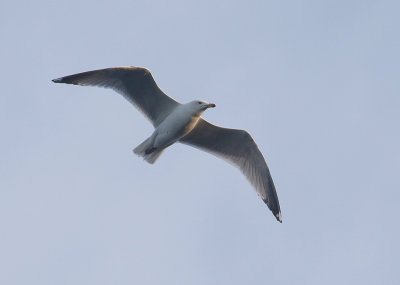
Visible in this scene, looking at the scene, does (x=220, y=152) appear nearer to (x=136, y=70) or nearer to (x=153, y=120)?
(x=153, y=120)

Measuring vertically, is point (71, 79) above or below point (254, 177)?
above

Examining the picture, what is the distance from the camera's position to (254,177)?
44.6ft

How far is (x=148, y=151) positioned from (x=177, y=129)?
0.69 metres

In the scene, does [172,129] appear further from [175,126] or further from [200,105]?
[200,105]

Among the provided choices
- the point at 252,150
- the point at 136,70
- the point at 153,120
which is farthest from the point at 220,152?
the point at 136,70

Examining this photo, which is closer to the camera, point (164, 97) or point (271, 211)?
point (164, 97)

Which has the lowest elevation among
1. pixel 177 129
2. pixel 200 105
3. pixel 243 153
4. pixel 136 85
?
pixel 243 153

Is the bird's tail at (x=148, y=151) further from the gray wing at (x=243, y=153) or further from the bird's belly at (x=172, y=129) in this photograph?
the gray wing at (x=243, y=153)

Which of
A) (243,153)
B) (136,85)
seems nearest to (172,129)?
(136,85)

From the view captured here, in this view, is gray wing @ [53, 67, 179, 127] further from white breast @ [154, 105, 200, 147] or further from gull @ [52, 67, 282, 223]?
white breast @ [154, 105, 200, 147]

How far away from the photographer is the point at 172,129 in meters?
12.3

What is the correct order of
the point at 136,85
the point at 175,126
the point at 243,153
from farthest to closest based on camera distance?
the point at 243,153
the point at 136,85
the point at 175,126

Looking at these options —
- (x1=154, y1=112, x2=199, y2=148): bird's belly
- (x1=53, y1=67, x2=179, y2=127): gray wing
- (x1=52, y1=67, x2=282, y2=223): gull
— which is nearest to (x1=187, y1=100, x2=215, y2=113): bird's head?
(x1=52, y1=67, x2=282, y2=223): gull

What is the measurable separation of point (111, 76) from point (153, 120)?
3.41 ft
